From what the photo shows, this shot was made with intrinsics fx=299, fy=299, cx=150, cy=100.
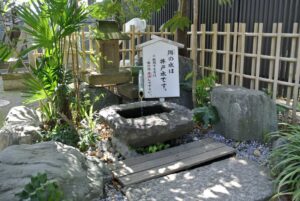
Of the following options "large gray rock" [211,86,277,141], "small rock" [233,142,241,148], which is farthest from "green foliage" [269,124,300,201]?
"small rock" [233,142,241,148]

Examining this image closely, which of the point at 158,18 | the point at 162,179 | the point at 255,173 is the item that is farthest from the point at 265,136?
the point at 158,18

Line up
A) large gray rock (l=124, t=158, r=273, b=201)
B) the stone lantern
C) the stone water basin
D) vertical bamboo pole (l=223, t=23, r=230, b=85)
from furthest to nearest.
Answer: vertical bamboo pole (l=223, t=23, r=230, b=85)
the stone lantern
the stone water basin
large gray rock (l=124, t=158, r=273, b=201)

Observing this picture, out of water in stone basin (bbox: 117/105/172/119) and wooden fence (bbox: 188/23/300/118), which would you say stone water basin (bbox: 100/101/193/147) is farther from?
wooden fence (bbox: 188/23/300/118)

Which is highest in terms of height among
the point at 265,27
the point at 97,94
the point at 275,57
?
the point at 265,27

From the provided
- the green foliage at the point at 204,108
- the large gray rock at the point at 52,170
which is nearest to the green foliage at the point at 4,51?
the large gray rock at the point at 52,170

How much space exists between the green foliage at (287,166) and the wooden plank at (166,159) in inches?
34.2

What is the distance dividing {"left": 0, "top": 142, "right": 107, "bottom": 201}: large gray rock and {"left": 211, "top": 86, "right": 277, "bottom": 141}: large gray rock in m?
2.14

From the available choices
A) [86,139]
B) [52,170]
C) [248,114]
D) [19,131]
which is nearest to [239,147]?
[248,114]

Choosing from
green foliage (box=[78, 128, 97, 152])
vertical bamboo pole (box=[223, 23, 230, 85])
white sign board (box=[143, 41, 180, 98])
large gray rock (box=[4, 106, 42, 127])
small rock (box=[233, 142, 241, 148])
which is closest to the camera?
green foliage (box=[78, 128, 97, 152])

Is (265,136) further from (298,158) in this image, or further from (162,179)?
(162,179)

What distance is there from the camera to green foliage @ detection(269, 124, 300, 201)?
3043 millimetres

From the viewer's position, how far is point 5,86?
9.11 meters

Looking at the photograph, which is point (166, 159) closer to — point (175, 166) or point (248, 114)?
point (175, 166)

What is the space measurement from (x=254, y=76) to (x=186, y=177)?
2781mm
